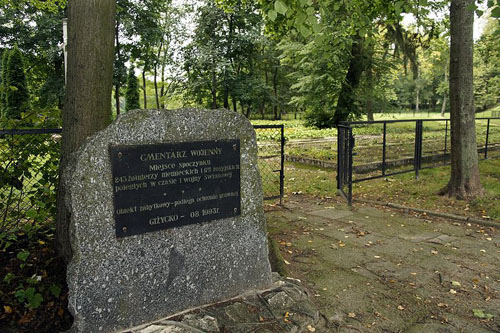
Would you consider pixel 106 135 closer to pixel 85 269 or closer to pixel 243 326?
pixel 85 269

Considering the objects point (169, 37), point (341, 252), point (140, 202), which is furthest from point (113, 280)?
point (169, 37)

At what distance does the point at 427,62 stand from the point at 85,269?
173ft

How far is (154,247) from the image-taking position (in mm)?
2955

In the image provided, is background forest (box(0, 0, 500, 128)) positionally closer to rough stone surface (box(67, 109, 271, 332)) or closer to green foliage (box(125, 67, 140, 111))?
green foliage (box(125, 67, 140, 111))

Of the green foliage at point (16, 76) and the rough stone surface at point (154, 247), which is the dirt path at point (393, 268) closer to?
the rough stone surface at point (154, 247)

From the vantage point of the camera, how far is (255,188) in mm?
3494

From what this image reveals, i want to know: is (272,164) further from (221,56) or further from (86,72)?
(221,56)

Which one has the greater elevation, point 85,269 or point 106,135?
point 106,135

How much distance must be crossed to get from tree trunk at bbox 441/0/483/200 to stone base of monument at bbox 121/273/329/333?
4.92m

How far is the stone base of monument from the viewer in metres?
2.86

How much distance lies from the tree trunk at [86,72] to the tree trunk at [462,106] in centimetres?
588

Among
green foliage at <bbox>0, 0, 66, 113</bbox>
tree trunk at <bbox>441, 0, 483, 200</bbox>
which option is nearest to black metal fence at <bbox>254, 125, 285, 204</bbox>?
tree trunk at <bbox>441, 0, 483, 200</bbox>

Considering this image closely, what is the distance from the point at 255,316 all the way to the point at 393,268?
6.36 ft


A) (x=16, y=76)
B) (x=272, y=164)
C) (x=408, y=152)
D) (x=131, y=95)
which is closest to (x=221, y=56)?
(x=131, y=95)
